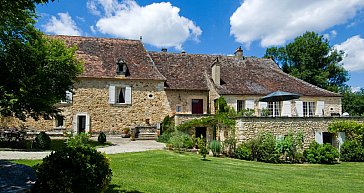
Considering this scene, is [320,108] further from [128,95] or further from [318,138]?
[128,95]

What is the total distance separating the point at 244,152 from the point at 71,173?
1112cm

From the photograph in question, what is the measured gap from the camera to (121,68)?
21578mm

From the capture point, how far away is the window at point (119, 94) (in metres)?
21.4

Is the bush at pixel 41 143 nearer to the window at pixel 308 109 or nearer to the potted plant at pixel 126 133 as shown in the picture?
the potted plant at pixel 126 133

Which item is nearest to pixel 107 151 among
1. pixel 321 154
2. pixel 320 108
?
pixel 321 154

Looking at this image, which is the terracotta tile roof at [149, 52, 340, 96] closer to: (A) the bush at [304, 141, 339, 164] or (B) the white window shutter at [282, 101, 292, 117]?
(B) the white window shutter at [282, 101, 292, 117]

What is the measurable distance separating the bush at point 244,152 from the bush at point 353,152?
570 cm

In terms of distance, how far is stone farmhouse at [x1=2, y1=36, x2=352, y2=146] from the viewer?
2106 centimetres

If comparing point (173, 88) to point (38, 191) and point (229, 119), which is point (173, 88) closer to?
point (229, 119)

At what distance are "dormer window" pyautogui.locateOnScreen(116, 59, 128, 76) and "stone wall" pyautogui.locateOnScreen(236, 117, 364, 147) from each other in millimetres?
9376

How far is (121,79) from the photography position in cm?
2131

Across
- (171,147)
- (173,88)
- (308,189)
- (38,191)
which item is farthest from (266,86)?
(38,191)

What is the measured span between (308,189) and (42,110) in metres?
12.2

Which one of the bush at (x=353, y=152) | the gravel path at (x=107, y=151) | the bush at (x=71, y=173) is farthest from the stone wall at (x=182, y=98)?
the bush at (x=71, y=173)
